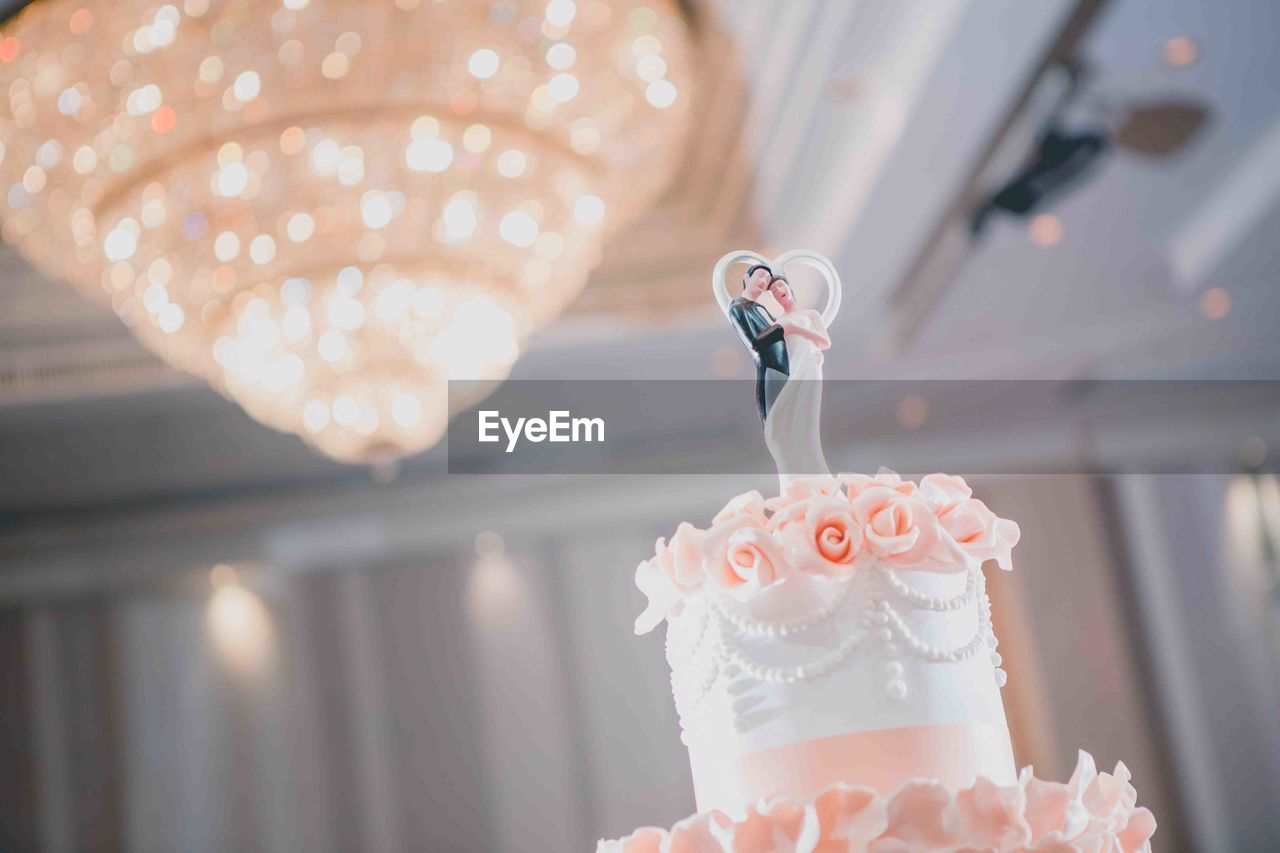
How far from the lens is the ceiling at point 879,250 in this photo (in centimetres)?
427

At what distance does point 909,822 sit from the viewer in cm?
124

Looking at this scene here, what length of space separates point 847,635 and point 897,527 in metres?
0.13

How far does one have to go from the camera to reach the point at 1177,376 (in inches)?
297

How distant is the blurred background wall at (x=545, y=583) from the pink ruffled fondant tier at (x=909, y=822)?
4.64 metres

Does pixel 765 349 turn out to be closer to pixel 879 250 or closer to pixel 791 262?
pixel 791 262

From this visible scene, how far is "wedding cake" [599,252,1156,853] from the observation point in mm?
1371

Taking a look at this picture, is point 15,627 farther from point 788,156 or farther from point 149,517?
point 788,156

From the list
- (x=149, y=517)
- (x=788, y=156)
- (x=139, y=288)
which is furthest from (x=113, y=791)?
(x=788, y=156)

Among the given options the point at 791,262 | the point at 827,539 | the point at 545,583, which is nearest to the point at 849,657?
the point at 827,539

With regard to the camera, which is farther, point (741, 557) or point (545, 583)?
point (545, 583)

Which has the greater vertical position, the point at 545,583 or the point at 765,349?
the point at 545,583

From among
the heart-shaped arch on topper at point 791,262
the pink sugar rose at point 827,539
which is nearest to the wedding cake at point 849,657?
the pink sugar rose at point 827,539

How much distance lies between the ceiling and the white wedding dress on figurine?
8.55 ft

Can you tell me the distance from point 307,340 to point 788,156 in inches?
87.5
